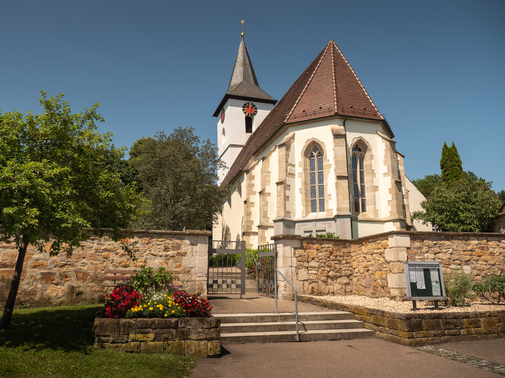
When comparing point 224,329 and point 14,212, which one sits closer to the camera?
point 14,212

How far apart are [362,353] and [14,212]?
583cm

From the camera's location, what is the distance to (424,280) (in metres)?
7.65

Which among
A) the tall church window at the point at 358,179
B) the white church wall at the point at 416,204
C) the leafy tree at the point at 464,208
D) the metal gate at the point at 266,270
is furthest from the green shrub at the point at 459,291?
the white church wall at the point at 416,204

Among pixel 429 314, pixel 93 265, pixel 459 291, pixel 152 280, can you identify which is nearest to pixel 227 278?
pixel 152 280

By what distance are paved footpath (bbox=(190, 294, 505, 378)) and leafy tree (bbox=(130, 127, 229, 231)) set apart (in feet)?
42.0

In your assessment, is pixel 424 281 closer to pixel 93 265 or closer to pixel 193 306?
pixel 193 306

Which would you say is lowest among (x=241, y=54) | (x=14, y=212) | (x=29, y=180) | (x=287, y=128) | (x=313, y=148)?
(x=14, y=212)

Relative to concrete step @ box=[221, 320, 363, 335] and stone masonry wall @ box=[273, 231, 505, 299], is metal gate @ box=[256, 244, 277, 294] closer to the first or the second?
stone masonry wall @ box=[273, 231, 505, 299]

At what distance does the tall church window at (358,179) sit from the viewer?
1869 centimetres

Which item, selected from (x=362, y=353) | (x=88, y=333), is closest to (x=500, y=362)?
(x=362, y=353)

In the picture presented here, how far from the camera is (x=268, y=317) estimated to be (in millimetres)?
7488

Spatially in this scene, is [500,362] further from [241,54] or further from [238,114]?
[241,54]

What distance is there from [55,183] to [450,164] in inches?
1561

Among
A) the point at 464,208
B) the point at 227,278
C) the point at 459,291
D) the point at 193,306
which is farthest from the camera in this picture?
the point at 464,208
